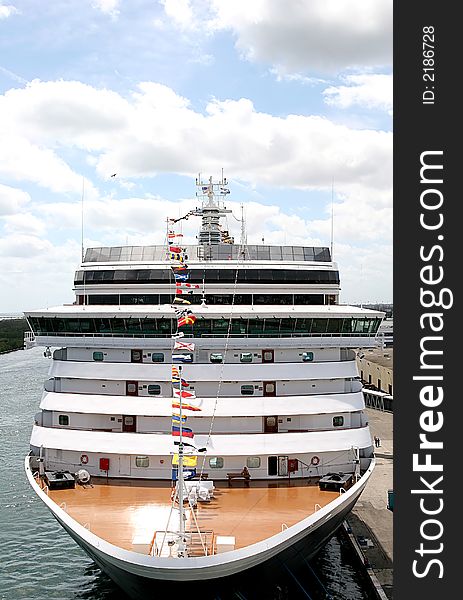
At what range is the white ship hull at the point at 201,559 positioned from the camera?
1630cm

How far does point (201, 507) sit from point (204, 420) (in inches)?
134

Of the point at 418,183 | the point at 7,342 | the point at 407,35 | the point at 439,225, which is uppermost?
the point at 407,35

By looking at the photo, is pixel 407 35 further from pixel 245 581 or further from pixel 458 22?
pixel 245 581

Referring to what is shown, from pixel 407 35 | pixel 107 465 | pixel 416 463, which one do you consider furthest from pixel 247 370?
pixel 407 35

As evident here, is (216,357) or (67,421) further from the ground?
(216,357)

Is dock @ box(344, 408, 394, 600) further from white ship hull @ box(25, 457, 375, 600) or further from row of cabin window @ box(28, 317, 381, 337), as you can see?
row of cabin window @ box(28, 317, 381, 337)

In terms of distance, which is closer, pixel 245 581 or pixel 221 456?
pixel 245 581

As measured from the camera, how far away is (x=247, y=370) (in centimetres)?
2378

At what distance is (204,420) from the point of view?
2278cm

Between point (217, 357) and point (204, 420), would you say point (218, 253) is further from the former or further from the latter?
point (204, 420)

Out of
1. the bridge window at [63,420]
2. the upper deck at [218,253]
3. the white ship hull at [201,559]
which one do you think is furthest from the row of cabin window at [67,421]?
the upper deck at [218,253]

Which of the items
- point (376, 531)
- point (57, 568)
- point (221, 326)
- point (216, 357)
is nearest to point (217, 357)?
point (216, 357)

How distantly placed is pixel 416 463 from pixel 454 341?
255 centimetres

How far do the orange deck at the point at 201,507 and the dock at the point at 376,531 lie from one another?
15.4ft
